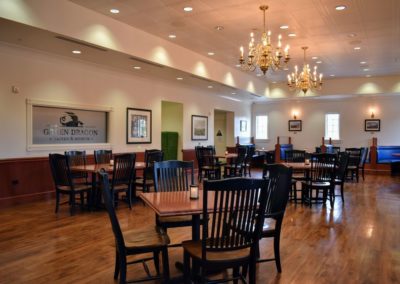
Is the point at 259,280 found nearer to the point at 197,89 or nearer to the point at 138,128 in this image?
the point at 138,128

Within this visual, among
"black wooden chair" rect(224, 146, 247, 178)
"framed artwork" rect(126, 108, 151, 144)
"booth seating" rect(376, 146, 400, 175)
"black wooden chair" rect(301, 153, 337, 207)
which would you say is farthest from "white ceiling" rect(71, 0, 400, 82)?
"booth seating" rect(376, 146, 400, 175)

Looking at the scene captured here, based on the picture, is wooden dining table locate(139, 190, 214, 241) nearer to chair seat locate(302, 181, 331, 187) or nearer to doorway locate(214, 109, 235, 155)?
chair seat locate(302, 181, 331, 187)

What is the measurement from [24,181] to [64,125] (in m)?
1.38

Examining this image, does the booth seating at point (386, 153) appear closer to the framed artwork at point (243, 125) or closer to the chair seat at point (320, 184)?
the framed artwork at point (243, 125)

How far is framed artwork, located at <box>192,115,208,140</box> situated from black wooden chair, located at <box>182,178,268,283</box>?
850cm

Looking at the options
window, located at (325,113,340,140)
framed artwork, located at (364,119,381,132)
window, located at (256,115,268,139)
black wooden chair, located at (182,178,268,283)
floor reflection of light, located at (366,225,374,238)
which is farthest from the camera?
window, located at (256,115,268,139)

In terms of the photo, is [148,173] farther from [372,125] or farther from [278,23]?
[372,125]

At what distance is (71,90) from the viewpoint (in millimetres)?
6961

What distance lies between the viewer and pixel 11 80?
5.95 meters

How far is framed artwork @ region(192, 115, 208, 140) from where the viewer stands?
Answer: 35.8 feet

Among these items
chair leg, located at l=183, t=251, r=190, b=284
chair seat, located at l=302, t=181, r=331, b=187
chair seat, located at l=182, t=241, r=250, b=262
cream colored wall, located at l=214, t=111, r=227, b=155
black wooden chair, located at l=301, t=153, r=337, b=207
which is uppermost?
cream colored wall, located at l=214, t=111, r=227, b=155

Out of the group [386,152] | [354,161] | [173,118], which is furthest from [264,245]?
[386,152]

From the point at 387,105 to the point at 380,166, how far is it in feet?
7.86

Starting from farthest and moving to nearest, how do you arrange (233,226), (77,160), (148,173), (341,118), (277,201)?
(341,118) < (148,173) < (77,160) < (277,201) < (233,226)
